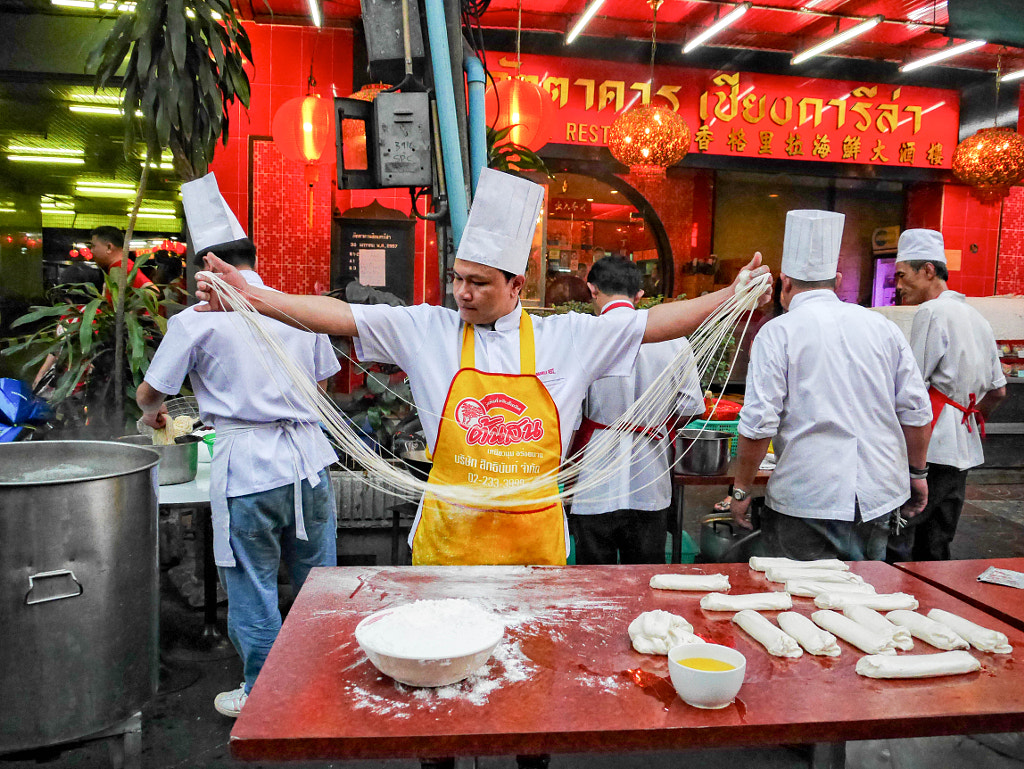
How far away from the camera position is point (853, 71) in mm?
8977

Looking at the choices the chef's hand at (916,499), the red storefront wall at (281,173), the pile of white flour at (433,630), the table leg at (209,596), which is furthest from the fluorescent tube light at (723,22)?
the pile of white flour at (433,630)

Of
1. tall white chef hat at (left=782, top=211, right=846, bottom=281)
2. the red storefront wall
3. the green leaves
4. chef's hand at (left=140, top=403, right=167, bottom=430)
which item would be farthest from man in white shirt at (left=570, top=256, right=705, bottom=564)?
the red storefront wall

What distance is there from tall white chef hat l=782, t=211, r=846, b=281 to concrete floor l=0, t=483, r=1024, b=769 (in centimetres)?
175

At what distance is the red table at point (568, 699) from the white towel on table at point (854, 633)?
0.13 feet

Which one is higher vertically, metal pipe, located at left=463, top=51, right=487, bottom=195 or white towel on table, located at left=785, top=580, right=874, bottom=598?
metal pipe, located at left=463, top=51, right=487, bottom=195

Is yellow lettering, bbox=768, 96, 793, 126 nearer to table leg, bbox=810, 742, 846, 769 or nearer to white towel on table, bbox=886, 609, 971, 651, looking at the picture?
white towel on table, bbox=886, 609, 971, 651

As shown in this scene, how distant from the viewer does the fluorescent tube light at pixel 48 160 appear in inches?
436

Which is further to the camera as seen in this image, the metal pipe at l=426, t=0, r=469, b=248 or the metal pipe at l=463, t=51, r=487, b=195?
the metal pipe at l=463, t=51, r=487, b=195

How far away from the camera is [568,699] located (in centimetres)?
149

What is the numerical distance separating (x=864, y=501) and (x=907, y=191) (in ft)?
29.0

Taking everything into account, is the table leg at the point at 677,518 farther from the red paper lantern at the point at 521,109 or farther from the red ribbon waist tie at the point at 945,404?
the red paper lantern at the point at 521,109

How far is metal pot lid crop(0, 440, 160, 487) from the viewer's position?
250cm

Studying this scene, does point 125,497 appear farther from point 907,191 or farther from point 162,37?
point 907,191

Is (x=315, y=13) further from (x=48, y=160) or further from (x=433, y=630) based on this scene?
(x=48, y=160)
